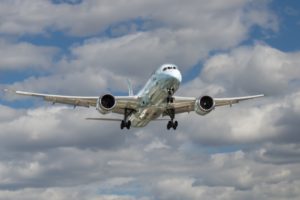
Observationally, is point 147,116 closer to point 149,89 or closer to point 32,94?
point 149,89

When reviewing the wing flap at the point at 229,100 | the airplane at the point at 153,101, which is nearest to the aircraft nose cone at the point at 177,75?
the airplane at the point at 153,101

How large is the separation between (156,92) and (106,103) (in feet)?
19.9

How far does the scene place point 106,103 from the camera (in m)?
67.4

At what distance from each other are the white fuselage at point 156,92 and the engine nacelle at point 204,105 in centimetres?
424

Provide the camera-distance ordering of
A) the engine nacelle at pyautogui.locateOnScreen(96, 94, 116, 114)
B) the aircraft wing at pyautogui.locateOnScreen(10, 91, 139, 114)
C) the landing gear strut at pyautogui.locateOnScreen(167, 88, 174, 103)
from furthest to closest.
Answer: the aircraft wing at pyautogui.locateOnScreen(10, 91, 139, 114) < the engine nacelle at pyautogui.locateOnScreen(96, 94, 116, 114) < the landing gear strut at pyautogui.locateOnScreen(167, 88, 174, 103)

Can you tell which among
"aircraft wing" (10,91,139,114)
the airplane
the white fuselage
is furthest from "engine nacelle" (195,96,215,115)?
"aircraft wing" (10,91,139,114)

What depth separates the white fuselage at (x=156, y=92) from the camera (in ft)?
208

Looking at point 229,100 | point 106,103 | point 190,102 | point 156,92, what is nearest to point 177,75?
point 156,92

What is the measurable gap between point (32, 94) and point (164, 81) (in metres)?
15.2

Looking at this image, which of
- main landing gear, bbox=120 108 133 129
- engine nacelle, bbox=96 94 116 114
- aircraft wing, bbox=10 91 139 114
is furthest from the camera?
main landing gear, bbox=120 108 133 129

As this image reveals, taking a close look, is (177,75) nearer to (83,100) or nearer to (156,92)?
(156,92)

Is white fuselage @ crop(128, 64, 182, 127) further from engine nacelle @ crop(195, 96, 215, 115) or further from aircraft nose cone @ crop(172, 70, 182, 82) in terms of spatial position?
engine nacelle @ crop(195, 96, 215, 115)

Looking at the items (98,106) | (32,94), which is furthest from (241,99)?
(32,94)

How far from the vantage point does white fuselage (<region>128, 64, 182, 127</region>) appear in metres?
63.2
